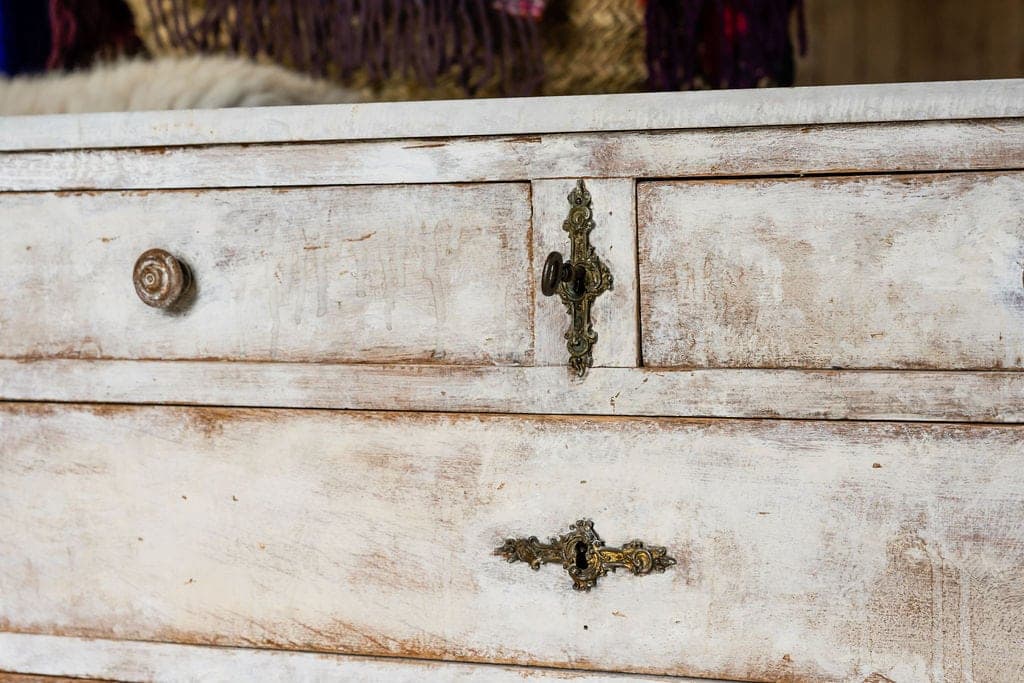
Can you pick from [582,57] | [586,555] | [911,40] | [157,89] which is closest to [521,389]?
[586,555]

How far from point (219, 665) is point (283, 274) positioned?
0.31m

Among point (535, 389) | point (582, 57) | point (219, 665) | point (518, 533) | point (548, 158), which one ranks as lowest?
point (219, 665)

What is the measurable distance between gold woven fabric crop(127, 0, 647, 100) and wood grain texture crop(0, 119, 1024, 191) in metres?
0.38

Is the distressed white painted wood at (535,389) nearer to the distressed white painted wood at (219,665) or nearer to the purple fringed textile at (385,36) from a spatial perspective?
the distressed white painted wood at (219,665)

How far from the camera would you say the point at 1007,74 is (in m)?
1.22

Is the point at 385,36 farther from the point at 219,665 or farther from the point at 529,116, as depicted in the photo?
the point at 219,665

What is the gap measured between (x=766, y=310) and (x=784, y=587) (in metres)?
0.19

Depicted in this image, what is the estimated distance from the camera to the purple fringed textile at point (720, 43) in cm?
95

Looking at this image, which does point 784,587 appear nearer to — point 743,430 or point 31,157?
point 743,430

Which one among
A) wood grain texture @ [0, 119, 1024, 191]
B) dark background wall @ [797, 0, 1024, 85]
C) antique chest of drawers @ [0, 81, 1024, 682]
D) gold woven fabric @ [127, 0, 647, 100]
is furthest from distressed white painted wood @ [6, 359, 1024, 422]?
dark background wall @ [797, 0, 1024, 85]

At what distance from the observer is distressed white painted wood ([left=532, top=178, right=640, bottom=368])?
600 mm

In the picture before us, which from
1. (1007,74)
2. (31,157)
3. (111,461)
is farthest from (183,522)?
(1007,74)

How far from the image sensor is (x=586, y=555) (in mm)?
620

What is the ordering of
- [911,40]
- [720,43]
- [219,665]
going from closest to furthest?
[219,665]
[720,43]
[911,40]
